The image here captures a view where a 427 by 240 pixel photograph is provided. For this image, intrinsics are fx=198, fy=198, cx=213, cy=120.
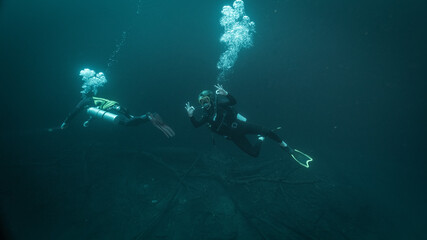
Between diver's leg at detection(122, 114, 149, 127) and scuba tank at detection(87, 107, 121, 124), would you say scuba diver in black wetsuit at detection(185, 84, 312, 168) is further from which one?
scuba tank at detection(87, 107, 121, 124)

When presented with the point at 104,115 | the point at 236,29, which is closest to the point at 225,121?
the point at 104,115

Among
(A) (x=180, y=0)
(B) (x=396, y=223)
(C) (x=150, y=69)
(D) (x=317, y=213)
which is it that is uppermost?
(A) (x=180, y=0)

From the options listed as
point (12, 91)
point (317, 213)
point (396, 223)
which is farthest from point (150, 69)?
point (396, 223)

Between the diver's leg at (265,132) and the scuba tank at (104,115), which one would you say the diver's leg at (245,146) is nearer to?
the diver's leg at (265,132)

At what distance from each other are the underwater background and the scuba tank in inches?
73.0

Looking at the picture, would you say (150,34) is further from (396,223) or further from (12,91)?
(396,223)

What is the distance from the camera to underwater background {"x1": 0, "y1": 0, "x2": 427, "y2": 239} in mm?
6477

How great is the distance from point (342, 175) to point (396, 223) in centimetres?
272

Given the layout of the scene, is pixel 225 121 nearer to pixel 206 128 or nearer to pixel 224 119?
pixel 224 119

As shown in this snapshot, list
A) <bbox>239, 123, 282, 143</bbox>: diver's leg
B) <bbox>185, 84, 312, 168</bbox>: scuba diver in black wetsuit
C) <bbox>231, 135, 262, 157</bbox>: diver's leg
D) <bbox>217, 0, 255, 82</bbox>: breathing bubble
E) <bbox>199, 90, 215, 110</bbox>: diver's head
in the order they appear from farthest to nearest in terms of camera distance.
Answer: <bbox>217, 0, 255, 82</bbox>: breathing bubble < <bbox>231, 135, 262, 157</bbox>: diver's leg < <bbox>239, 123, 282, 143</bbox>: diver's leg < <bbox>199, 90, 215, 110</bbox>: diver's head < <bbox>185, 84, 312, 168</bbox>: scuba diver in black wetsuit

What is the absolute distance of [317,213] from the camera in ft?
21.6

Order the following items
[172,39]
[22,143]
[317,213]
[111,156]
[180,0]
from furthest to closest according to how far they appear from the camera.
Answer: [172,39] < [180,0] < [22,143] < [111,156] < [317,213]

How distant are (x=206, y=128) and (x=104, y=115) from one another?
8252 millimetres

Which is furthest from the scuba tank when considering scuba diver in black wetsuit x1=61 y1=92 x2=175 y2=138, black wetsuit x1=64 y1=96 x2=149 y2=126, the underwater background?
the underwater background
